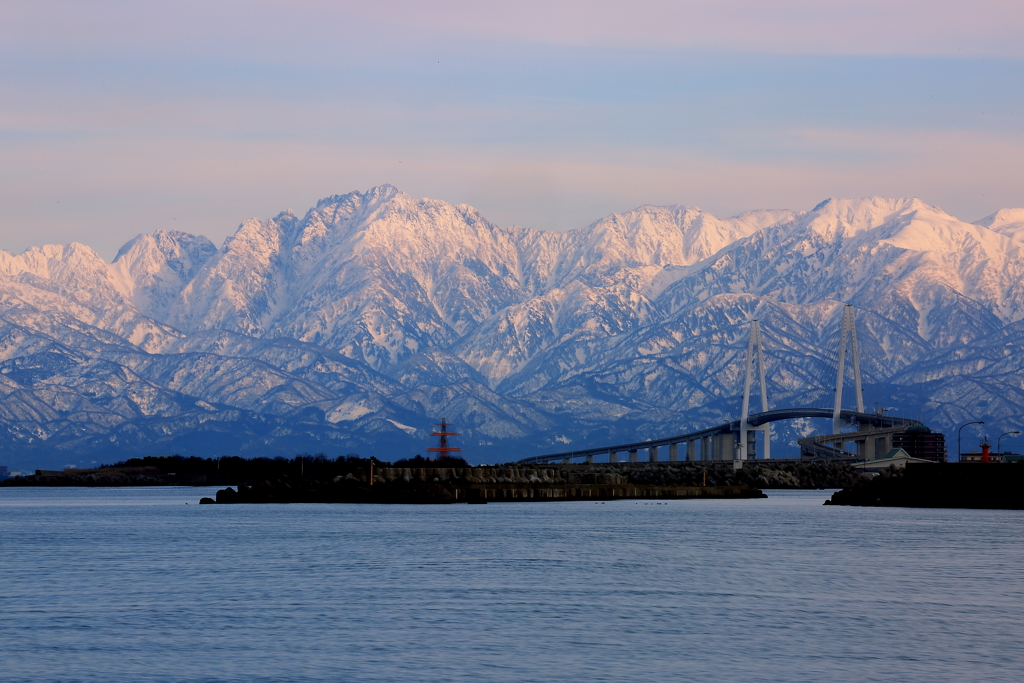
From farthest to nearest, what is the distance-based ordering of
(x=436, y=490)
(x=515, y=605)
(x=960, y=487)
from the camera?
(x=436, y=490) < (x=960, y=487) < (x=515, y=605)

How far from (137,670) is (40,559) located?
4126 centimetres

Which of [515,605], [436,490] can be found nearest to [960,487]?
[436,490]

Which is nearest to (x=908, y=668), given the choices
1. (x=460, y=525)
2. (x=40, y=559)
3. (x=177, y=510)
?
(x=40, y=559)

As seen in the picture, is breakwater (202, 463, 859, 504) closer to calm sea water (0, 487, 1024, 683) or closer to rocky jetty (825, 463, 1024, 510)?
rocky jetty (825, 463, 1024, 510)

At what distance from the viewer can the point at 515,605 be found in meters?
57.5

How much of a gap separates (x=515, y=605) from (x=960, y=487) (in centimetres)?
8417

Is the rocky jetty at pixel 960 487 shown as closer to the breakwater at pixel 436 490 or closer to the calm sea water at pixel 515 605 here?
the calm sea water at pixel 515 605

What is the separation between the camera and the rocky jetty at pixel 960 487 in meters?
127

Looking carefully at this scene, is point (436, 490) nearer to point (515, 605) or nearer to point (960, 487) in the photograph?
point (960, 487)

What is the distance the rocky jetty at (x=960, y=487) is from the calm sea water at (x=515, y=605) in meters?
23.6

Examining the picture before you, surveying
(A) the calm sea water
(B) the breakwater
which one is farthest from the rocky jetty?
(B) the breakwater

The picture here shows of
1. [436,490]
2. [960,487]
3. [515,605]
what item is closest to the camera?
[515,605]

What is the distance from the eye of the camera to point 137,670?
1657 inches

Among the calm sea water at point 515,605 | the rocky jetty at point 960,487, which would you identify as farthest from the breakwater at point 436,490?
the calm sea water at point 515,605
